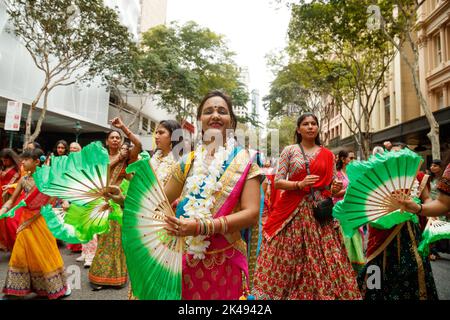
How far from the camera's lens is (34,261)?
3541mm

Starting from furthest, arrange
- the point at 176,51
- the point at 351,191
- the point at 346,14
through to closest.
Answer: the point at 176,51 → the point at 346,14 → the point at 351,191

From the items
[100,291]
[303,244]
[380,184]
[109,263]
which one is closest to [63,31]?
[109,263]

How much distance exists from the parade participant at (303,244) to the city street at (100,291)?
163cm

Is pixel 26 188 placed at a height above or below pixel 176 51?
below

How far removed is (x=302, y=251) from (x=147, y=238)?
6.39 ft

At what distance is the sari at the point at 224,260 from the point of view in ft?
5.32

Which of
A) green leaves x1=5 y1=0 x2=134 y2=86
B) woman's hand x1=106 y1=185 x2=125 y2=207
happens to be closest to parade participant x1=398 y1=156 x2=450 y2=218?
woman's hand x1=106 y1=185 x2=125 y2=207

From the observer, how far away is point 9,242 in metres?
5.59

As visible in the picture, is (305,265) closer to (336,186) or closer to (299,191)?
(299,191)

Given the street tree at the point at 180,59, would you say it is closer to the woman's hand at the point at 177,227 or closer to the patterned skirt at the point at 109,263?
the patterned skirt at the point at 109,263

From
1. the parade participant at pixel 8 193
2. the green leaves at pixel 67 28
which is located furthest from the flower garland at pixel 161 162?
the green leaves at pixel 67 28

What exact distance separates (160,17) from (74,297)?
4394 cm
